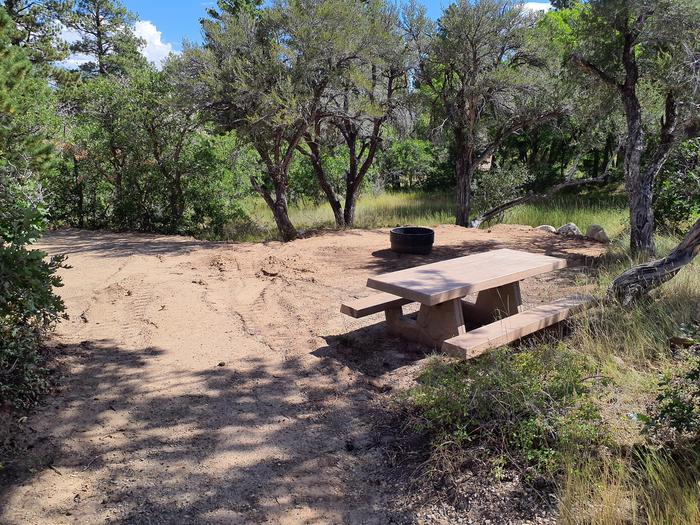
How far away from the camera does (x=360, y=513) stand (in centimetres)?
263

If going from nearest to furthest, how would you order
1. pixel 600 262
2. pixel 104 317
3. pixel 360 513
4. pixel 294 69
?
pixel 360 513 < pixel 104 317 < pixel 600 262 < pixel 294 69

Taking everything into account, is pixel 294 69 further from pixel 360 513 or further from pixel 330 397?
pixel 360 513

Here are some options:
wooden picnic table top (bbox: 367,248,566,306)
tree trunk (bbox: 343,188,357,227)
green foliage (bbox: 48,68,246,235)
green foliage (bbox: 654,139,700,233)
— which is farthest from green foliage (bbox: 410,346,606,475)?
tree trunk (bbox: 343,188,357,227)

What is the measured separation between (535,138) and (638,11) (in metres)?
14.6

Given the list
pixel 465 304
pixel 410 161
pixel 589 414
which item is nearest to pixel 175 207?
pixel 465 304

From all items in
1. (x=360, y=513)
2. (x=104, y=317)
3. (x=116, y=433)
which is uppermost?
(x=104, y=317)

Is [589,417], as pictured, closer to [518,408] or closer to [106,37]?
[518,408]

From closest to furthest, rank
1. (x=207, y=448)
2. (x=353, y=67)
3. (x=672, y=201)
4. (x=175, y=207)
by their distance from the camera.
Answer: (x=207, y=448)
(x=672, y=201)
(x=353, y=67)
(x=175, y=207)

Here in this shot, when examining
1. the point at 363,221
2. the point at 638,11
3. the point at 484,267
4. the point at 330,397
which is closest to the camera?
the point at 330,397

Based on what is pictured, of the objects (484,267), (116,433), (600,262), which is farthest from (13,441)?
(600,262)

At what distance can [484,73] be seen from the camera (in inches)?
430

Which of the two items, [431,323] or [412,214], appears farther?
[412,214]

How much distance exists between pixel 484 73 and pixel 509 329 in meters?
8.43

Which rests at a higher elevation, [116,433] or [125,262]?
[125,262]
